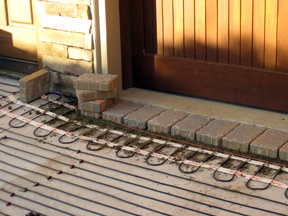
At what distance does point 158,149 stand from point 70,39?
228cm

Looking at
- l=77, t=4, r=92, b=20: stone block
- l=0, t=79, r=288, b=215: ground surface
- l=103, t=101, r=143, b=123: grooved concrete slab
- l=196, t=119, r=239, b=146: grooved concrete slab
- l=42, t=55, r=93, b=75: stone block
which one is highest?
l=77, t=4, r=92, b=20: stone block

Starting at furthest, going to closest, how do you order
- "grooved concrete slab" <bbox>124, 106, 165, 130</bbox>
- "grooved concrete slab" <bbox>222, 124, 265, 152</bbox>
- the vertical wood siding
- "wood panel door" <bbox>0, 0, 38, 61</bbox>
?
"wood panel door" <bbox>0, 0, 38, 61</bbox> → "grooved concrete slab" <bbox>124, 106, 165, 130</bbox> → the vertical wood siding → "grooved concrete slab" <bbox>222, 124, 265, 152</bbox>

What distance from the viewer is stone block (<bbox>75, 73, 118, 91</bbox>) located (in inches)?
288

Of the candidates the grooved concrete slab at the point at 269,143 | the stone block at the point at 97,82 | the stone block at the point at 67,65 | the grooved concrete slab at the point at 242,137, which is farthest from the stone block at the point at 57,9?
the grooved concrete slab at the point at 269,143

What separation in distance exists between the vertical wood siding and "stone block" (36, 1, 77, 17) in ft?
2.96

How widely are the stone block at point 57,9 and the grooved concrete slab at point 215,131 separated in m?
2.46

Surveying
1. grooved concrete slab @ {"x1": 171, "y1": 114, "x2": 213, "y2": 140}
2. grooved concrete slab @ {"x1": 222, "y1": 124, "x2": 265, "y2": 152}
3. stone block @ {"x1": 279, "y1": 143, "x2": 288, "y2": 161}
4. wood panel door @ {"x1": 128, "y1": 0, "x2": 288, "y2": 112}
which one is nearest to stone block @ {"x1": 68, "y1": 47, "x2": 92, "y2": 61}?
wood panel door @ {"x1": 128, "y1": 0, "x2": 288, "y2": 112}

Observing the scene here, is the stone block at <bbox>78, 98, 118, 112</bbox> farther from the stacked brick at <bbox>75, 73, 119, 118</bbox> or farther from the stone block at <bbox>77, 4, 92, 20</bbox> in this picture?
the stone block at <bbox>77, 4, 92, 20</bbox>

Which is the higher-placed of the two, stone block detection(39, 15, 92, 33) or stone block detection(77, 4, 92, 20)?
stone block detection(77, 4, 92, 20)

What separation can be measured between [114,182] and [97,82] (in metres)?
1.77

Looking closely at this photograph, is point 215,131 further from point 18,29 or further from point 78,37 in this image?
point 18,29

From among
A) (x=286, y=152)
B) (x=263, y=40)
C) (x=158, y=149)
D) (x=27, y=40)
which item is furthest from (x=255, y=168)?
(x=27, y=40)

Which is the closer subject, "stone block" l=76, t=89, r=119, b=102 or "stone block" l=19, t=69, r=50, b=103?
"stone block" l=76, t=89, r=119, b=102

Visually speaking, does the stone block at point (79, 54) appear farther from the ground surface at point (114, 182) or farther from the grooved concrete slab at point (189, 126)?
the grooved concrete slab at point (189, 126)
